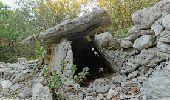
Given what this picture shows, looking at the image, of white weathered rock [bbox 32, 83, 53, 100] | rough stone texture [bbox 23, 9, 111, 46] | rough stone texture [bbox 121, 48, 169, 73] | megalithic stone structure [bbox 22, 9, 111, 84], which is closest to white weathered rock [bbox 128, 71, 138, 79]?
rough stone texture [bbox 121, 48, 169, 73]

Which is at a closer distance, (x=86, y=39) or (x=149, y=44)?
(x=149, y=44)

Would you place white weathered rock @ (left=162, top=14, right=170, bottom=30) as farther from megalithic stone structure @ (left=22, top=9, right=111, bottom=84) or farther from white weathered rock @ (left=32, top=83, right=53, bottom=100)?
white weathered rock @ (left=32, top=83, right=53, bottom=100)

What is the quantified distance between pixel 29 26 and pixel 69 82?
13541mm

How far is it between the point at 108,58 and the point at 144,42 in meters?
1.18

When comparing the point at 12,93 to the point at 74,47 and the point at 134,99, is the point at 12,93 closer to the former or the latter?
the point at 74,47

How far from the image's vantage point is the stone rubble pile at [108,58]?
818 centimetres

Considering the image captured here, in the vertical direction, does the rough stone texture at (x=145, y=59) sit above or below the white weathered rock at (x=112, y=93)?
above

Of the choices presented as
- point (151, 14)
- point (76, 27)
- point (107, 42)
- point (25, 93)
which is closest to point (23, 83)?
point (25, 93)

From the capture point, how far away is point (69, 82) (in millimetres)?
8734

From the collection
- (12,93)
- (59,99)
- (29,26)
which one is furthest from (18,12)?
(59,99)

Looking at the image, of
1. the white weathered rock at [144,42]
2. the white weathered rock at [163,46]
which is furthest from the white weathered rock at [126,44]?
the white weathered rock at [163,46]

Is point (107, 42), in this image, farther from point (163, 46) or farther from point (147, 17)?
point (163, 46)

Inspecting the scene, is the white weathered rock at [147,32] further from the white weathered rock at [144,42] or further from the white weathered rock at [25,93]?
the white weathered rock at [25,93]

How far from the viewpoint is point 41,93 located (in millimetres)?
8094
